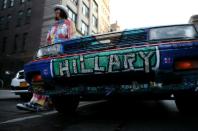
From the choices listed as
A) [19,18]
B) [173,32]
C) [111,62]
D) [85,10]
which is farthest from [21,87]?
[85,10]

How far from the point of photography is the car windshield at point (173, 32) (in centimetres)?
295

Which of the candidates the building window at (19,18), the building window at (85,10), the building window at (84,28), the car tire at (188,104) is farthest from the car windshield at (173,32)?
the building window at (85,10)

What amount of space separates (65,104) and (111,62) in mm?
1306

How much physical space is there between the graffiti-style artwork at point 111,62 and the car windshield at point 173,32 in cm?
28

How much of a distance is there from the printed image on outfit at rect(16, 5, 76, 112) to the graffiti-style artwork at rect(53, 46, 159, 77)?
1030 millimetres

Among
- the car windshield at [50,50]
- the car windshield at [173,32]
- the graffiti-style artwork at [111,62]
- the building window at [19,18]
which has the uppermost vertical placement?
the building window at [19,18]

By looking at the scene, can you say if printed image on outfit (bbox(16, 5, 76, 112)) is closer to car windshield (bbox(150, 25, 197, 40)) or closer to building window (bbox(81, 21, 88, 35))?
car windshield (bbox(150, 25, 197, 40))

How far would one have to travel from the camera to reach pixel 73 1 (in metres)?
26.6

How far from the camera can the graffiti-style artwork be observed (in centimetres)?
280

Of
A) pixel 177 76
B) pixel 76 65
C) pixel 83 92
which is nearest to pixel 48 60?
pixel 76 65

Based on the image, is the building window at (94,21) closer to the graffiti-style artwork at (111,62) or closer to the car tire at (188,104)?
the car tire at (188,104)

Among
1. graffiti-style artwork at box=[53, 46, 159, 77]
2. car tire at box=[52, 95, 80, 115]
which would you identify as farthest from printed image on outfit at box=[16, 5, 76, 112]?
graffiti-style artwork at box=[53, 46, 159, 77]

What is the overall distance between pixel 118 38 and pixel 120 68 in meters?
0.46

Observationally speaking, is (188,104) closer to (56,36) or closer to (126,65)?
(126,65)
